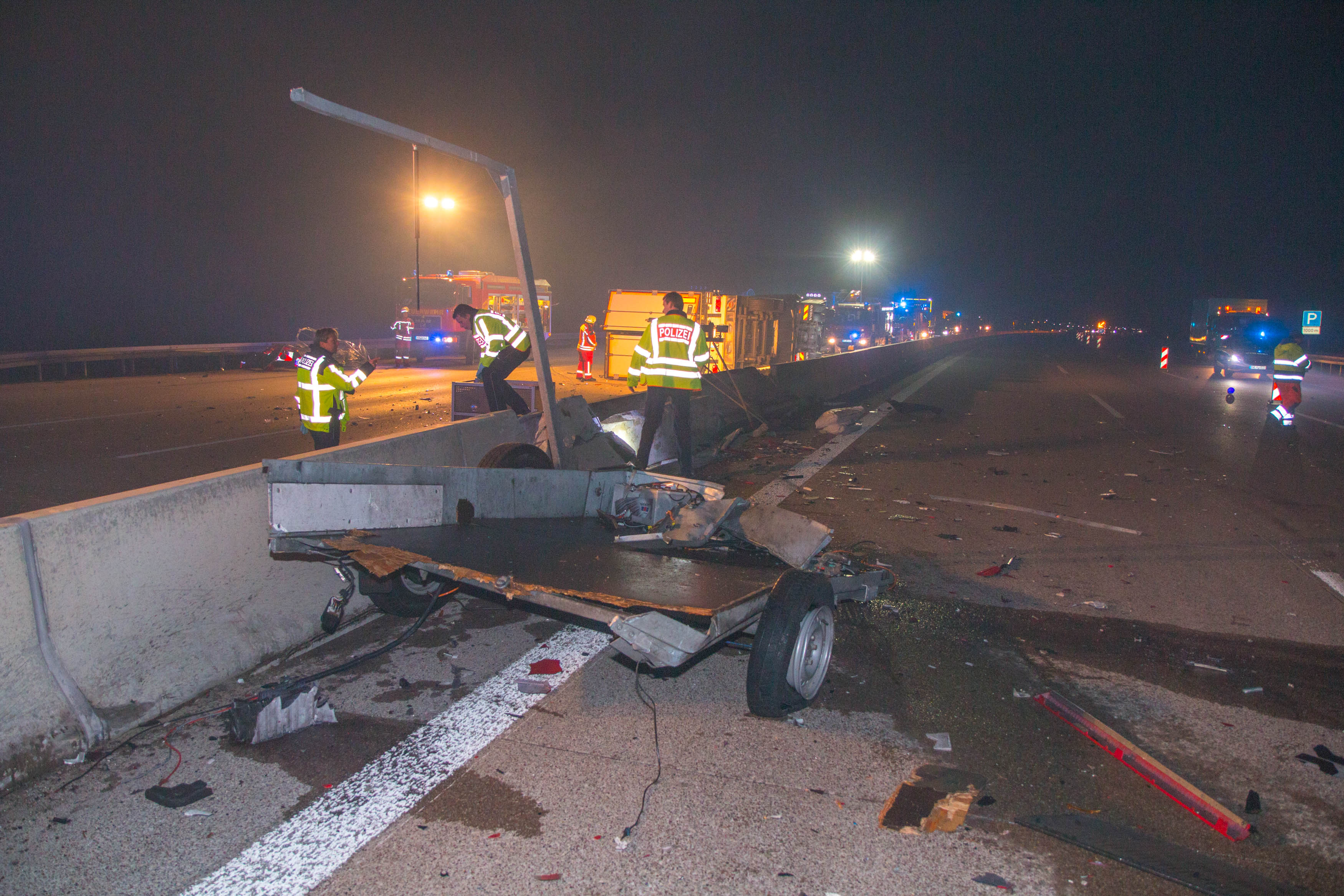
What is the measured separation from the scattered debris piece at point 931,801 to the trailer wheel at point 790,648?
0.66 meters

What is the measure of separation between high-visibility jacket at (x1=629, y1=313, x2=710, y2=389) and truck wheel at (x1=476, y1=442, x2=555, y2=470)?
239 cm

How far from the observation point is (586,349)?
22828mm

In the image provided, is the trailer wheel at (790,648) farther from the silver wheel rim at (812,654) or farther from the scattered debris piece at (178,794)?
the scattered debris piece at (178,794)

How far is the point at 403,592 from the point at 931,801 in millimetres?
3230

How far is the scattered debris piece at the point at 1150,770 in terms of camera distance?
3.12 metres

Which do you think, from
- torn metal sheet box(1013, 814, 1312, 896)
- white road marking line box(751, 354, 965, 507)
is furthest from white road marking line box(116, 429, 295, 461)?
torn metal sheet box(1013, 814, 1312, 896)

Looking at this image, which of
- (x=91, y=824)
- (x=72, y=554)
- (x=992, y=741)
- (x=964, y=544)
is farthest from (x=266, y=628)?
(x=964, y=544)

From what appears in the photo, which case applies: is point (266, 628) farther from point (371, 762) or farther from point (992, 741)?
point (992, 741)

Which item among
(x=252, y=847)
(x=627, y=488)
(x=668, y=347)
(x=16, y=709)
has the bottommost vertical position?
(x=252, y=847)

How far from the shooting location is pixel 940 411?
17219 millimetres

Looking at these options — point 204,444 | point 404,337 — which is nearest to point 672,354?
point 204,444

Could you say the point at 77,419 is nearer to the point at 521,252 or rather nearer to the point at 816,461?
the point at 521,252

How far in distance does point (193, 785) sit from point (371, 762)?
66 centimetres

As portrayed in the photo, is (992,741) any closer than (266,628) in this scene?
Yes
